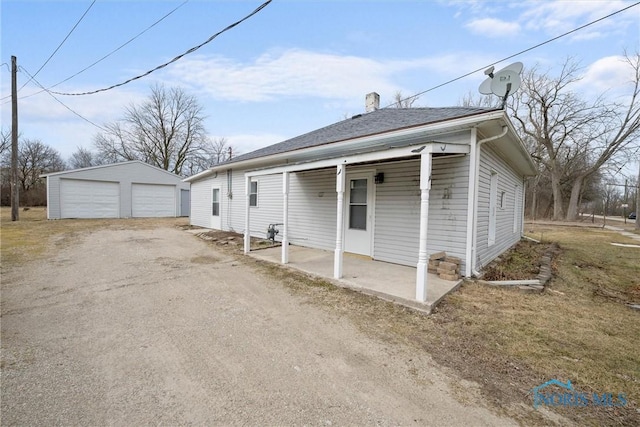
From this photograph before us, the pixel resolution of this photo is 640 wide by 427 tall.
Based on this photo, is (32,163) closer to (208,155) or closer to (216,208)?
(208,155)

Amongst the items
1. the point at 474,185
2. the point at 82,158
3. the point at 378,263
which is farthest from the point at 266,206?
the point at 82,158

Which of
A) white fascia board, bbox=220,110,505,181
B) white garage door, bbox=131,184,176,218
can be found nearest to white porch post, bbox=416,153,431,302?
white fascia board, bbox=220,110,505,181

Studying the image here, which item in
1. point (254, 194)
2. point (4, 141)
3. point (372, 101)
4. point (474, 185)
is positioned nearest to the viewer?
point (474, 185)

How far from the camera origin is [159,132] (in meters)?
27.4

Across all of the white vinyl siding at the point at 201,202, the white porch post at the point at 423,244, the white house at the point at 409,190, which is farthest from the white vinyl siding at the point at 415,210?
the white vinyl siding at the point at 201,202

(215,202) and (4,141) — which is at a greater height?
(4,141)

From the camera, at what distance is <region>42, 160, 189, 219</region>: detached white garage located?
15.5 metres

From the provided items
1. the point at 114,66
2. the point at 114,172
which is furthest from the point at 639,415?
the point at 114,172

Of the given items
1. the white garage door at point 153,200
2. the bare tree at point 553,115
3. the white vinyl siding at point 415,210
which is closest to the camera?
the white vinyl siding at point 415,210

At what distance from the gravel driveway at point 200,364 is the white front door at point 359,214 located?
270 cm

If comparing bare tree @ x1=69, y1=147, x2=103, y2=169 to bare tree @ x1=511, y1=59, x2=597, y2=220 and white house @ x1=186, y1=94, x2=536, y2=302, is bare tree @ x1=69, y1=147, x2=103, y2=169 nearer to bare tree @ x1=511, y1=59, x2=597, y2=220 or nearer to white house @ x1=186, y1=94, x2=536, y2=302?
white house @ x1=186, y1=94, x2=536, y2=302

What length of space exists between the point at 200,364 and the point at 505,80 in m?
6.43

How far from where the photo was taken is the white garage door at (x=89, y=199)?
51.5ft

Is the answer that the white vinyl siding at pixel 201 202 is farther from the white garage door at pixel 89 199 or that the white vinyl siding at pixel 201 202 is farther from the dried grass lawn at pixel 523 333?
the dried grass lawn at pixel 523 333
